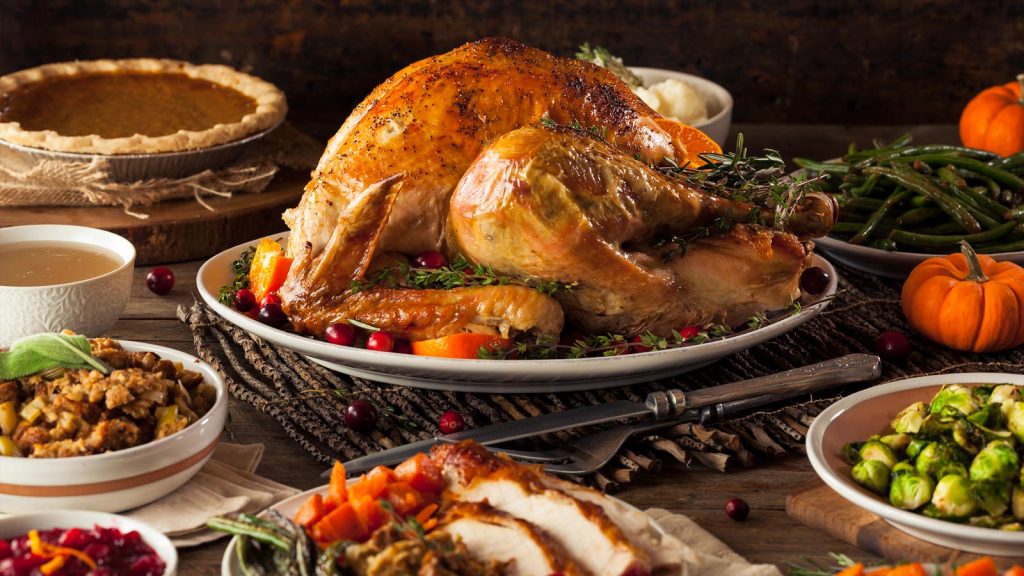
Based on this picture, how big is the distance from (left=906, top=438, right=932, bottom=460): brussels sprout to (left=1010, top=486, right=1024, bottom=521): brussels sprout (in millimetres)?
197

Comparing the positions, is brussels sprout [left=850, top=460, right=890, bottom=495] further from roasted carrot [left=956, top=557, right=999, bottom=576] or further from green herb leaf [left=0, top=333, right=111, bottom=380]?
green herb leaf [left=0, top=333, right=111, bottom=380]

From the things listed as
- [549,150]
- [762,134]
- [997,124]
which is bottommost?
[762,134]

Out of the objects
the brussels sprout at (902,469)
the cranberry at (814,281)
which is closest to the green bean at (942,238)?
the cranberry at (814,281)

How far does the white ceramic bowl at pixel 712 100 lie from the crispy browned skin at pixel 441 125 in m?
1.53

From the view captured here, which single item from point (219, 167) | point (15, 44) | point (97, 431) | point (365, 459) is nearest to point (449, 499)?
point (365, 459)

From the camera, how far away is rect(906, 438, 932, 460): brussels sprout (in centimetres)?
255

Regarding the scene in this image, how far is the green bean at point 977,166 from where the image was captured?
4473 mm

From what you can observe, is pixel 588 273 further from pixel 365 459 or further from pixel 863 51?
pixel 863 51

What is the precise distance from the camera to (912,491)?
2443 mm

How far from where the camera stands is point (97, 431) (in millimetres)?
2484

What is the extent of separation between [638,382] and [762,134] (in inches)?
135

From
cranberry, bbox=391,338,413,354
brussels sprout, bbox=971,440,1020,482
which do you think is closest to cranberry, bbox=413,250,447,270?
cranberry, bbox=391,338,413,354

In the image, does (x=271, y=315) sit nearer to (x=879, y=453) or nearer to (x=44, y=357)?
(x=44, y=357)

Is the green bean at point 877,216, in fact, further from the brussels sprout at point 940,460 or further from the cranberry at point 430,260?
the brussels sprout at point 940,460
